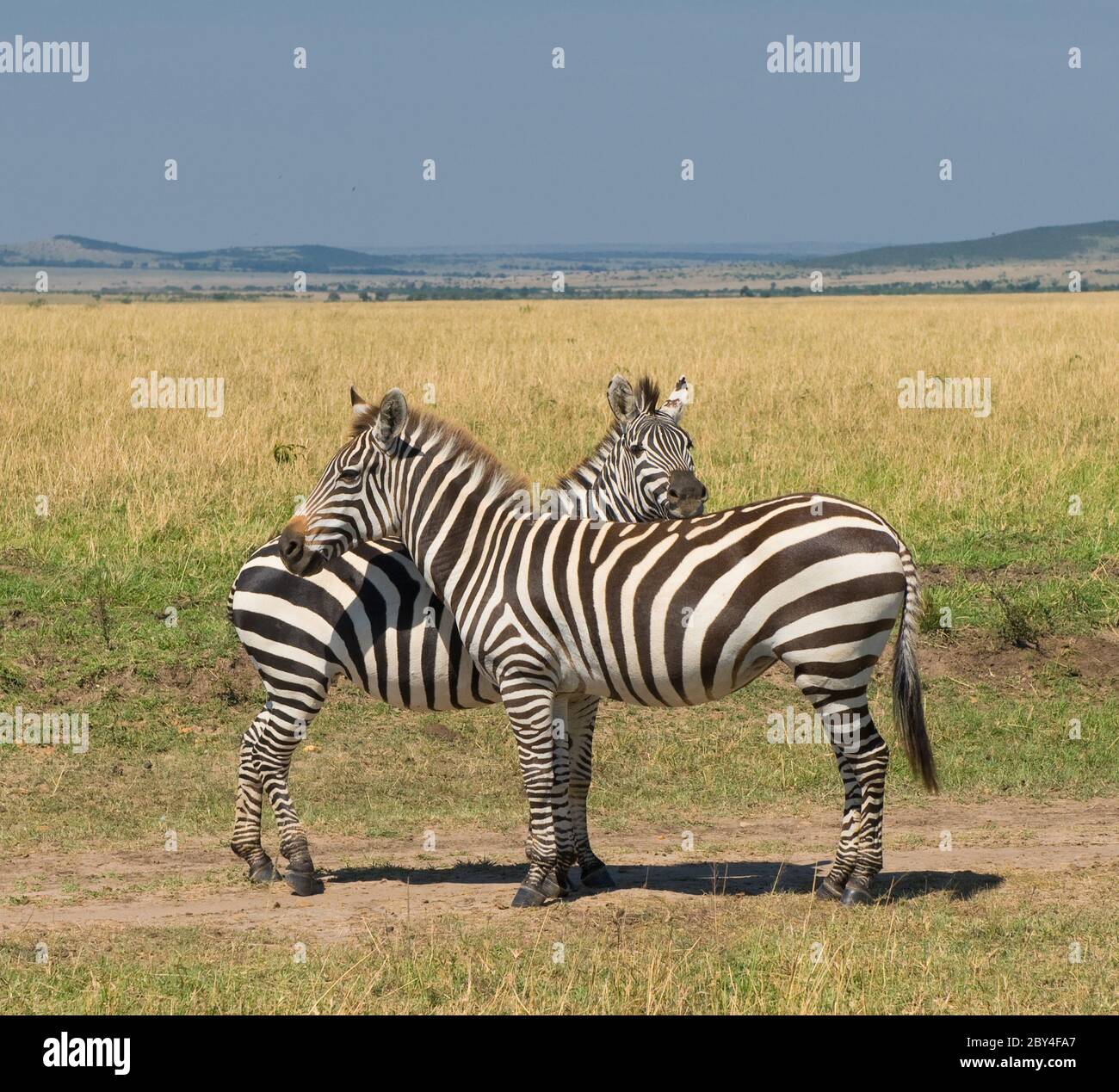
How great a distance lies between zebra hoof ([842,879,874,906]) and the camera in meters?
7.04

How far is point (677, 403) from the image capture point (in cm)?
948

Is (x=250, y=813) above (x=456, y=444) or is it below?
below

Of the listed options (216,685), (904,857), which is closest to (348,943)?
(904,857)

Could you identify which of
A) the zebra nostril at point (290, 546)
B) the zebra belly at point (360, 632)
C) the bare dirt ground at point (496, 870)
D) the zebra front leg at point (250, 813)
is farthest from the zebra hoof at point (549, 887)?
the zebra nostril at point (290, 546)

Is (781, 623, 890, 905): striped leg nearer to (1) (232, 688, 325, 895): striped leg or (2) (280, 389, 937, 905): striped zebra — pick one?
(2) (280, 389, 937, 905): striped zebra

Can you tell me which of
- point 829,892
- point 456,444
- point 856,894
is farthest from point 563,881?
point 456,444

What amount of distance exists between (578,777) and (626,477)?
191 centimetres

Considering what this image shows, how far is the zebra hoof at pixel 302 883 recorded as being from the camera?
7445 millimetres

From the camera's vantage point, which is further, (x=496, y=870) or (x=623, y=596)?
(x=496, y=870)

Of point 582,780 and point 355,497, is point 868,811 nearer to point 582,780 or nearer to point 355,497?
point 582,780

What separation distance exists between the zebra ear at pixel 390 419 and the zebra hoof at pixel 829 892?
9.72 feet

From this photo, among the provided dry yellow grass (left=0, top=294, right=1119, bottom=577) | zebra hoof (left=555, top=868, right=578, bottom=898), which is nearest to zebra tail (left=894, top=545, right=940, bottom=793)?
zebra hoof (left=555, top=868, right=578, bottom=898)

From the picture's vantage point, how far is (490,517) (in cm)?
743

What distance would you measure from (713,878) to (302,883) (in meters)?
2.03
